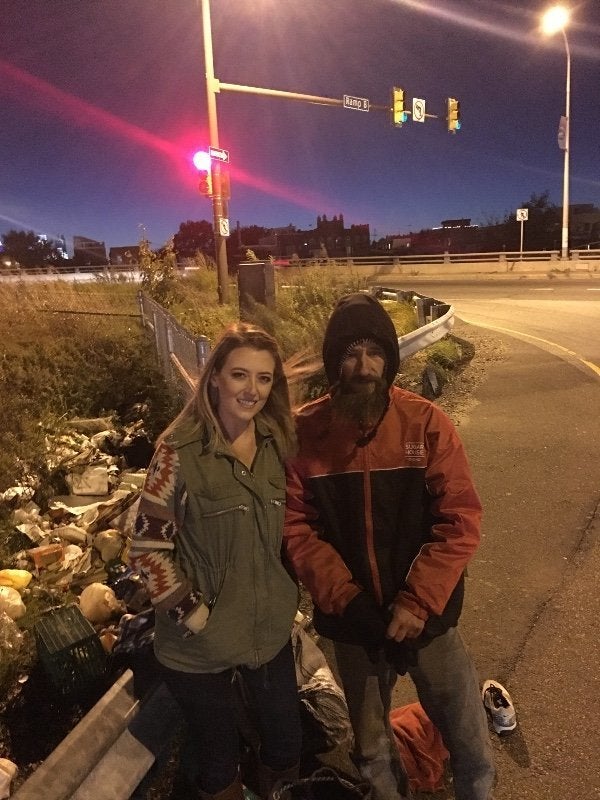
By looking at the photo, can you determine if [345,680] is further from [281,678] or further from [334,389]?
[334,389]

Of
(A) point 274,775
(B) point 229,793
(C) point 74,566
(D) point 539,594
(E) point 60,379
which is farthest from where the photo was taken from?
(E) point 60,379

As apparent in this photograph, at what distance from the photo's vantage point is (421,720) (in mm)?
2652

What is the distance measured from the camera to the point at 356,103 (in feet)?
55.2

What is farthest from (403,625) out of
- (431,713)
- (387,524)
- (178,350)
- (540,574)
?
(178,350)

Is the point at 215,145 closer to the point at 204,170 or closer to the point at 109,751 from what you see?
the point at 204,170

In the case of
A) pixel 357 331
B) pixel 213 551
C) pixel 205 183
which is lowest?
pixel 213 551

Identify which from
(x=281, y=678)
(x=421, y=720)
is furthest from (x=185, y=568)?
(x=421, y=720)

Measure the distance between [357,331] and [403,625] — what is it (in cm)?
100

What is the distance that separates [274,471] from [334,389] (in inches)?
14.2

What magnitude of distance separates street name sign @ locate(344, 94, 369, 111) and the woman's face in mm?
16071

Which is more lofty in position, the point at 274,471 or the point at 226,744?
the point at 274,471

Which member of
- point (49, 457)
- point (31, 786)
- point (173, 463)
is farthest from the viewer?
point (49, 457)

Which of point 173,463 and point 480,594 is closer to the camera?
point 173,463

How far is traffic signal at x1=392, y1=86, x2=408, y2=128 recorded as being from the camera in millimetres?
17734
